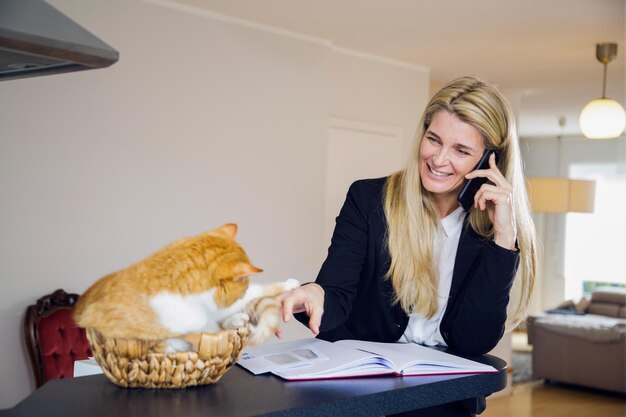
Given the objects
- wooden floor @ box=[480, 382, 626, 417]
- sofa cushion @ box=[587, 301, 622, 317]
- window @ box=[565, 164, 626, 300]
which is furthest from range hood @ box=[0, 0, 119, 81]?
window @ box=[565, 164, 626, 300]

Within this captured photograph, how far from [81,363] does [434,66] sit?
4933mm

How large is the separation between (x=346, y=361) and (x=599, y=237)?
9.80 m

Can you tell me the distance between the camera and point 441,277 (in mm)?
2078

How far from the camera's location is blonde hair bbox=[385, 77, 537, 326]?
6.55 ft

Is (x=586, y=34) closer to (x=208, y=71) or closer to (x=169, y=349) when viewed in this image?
(x=208, y=71)

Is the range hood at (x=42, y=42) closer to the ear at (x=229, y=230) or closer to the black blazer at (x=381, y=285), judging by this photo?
the ear at (x=229, y=230)

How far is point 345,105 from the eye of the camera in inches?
225

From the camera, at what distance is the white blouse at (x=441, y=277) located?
202 cm

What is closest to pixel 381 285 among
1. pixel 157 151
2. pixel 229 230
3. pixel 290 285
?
pixel 290 285

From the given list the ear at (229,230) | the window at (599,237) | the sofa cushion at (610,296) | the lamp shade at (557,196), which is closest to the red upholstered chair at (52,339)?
the ear at (229,230)

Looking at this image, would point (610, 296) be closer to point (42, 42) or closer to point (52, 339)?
point (52, 339)

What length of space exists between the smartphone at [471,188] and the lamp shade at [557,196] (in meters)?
4.94

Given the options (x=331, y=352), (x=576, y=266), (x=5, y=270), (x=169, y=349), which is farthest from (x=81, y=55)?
(x=576, y=266)

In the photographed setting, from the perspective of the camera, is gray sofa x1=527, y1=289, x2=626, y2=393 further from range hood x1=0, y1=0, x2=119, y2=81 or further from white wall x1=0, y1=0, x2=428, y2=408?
range hood x1=0, y1=0, x2=119, y2=81
